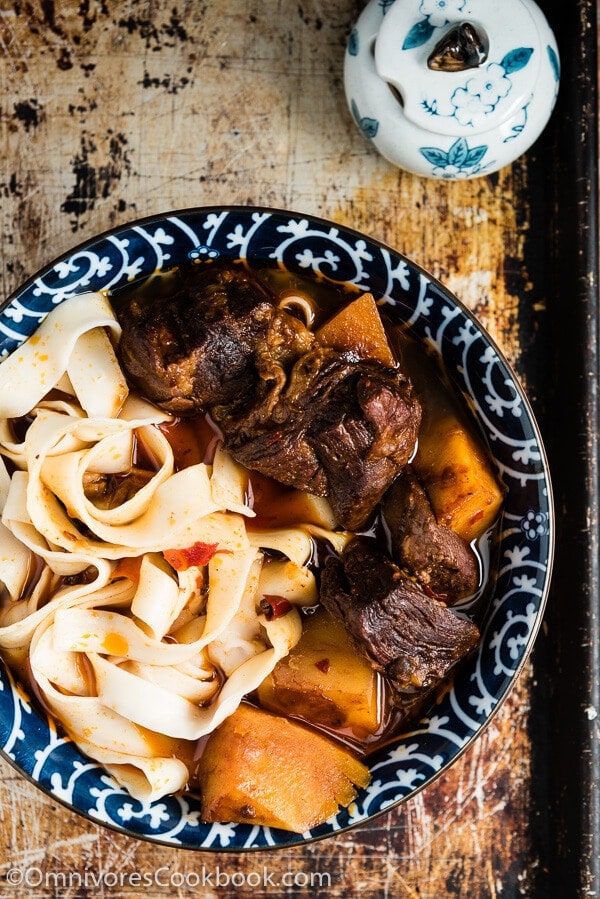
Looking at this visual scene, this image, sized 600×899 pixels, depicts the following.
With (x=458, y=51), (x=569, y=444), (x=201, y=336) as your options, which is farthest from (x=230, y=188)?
(x=569, y=444)

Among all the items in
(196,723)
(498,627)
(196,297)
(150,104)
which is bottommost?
(196,723)

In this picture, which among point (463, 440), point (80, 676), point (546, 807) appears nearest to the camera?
point (463, 440)

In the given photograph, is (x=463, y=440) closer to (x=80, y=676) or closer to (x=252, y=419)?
(x=252, y=419)

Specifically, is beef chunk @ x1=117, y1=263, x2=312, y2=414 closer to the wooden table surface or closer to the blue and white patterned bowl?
the blue and white patterned bowl

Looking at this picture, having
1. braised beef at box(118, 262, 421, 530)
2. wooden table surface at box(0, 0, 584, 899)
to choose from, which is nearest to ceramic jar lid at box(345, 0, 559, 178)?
wooden table surface at box(0, 0, 584, 899)

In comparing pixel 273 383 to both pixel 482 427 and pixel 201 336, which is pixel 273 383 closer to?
pixel 201 336

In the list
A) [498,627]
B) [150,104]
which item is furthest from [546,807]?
[150,104]

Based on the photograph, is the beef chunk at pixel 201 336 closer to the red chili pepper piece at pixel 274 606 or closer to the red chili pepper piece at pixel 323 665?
the red chili pepper piece at pixel 274 606
